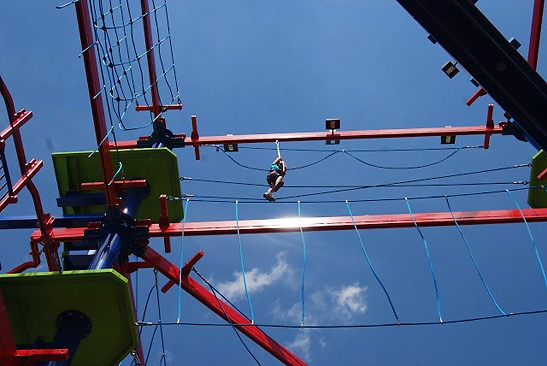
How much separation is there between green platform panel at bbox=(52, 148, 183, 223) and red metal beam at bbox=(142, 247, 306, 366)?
1738 mm

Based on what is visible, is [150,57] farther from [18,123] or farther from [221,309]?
[221,309]

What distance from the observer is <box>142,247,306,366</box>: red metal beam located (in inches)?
289

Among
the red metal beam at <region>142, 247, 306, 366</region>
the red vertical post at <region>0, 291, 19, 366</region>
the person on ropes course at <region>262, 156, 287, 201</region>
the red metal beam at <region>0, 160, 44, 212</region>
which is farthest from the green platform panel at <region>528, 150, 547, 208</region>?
the red vertical post at <region>0, 291, 19, 366</region>

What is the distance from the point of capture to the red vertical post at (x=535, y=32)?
29.4ft

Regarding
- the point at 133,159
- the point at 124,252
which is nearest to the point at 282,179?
the point at 133,159

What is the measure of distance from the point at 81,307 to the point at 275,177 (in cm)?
474

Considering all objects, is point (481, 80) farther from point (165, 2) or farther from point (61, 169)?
point (165, 2)

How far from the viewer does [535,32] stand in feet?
30.3

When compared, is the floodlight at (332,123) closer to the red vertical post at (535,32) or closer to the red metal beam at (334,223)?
the red metal beam at (334,223)

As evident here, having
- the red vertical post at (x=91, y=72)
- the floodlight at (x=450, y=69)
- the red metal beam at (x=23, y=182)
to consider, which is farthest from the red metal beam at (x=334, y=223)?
the floodlight at (x=450, y=69)

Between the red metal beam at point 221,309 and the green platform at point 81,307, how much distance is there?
1.49 m

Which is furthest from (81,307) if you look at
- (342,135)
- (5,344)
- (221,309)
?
(342,135)

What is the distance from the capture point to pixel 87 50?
6129 millimetres

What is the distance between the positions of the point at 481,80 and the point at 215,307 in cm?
453
